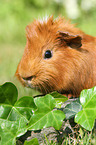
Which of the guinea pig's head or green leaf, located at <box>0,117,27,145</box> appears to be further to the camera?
the guinea pig's head

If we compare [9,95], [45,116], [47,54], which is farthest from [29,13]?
[45,116]

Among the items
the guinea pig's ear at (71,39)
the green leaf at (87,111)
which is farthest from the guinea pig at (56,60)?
the green leaf at (87,111)

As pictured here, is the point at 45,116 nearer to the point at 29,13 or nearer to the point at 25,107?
the point at 25,107

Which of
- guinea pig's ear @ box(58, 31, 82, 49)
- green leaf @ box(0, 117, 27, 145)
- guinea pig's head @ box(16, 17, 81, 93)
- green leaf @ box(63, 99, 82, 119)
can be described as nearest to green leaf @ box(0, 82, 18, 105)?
green leaf @ box(0, 117, 27, 145)

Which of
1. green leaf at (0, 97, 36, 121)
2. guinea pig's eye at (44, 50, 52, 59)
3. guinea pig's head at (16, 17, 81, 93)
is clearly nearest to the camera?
green leaf at (0, 97, 36, 121)

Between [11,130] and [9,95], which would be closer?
[11,130]

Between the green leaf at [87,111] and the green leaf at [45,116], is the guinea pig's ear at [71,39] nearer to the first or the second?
the green leaf at [87,111]

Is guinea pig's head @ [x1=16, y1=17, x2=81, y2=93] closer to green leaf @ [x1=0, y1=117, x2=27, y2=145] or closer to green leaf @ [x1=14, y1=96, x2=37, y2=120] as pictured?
green leaf @ [x1=14, y1=96, x2=37, y2=120]
